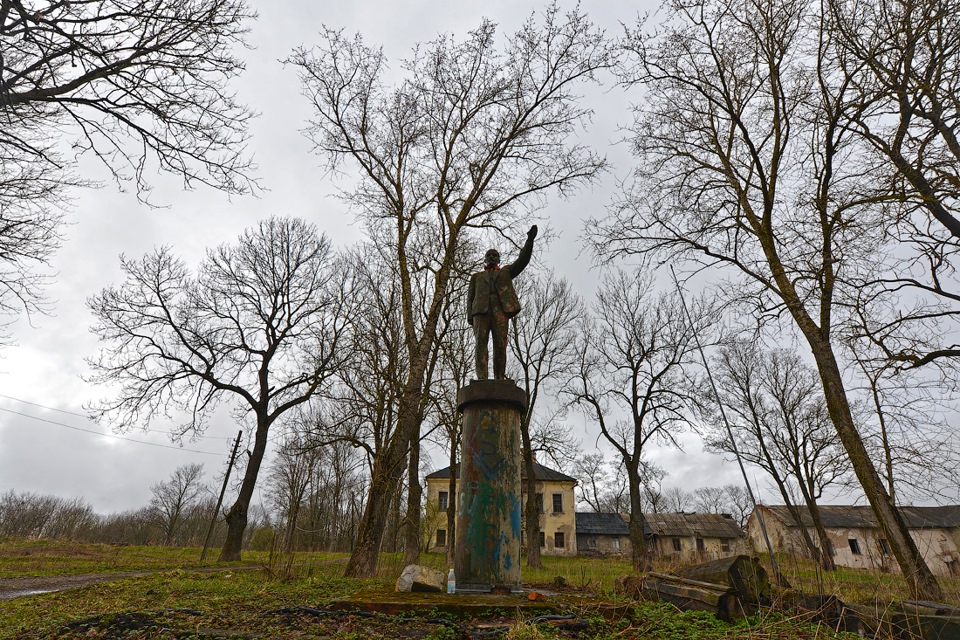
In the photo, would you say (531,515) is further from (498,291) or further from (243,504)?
(498,291)

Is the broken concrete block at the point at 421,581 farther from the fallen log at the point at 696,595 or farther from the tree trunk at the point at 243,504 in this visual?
the tree trunk at the point at 243,504

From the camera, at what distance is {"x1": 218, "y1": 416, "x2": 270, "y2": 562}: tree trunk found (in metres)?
17.2

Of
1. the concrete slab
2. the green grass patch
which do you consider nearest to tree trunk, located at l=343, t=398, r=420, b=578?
the green grass patch

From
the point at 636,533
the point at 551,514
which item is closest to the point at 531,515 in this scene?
the point at 636,533

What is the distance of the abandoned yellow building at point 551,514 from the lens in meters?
37.6

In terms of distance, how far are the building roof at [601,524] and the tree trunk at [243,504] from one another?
107 feet

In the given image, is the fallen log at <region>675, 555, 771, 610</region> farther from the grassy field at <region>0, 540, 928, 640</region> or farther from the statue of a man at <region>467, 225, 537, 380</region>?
the statue of a man at <region>467, 225, 537, 380</region>

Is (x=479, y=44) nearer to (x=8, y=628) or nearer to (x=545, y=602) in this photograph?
(x=545, y=602)

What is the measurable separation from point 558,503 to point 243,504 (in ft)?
90.9

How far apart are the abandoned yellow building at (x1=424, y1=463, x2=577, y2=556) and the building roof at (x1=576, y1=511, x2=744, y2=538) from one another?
4913 mm

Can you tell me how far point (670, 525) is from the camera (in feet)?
150

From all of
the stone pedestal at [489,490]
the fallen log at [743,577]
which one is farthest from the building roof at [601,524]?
the stone pedestal at [489,490]

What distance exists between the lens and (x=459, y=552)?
17.1 feet

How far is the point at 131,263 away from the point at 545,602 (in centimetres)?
1836
